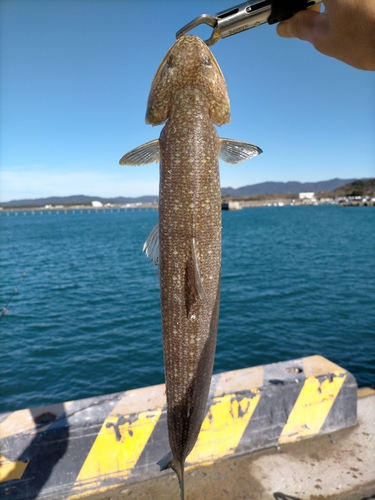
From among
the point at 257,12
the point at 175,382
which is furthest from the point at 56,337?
the point at 257,12

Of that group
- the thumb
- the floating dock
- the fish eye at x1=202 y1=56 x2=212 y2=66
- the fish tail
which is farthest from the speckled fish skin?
the floating dock

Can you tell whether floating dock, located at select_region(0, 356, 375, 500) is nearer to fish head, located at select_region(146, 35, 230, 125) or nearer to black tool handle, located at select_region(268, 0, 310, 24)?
fish head, located at select_region(146, 35, 230, 125)

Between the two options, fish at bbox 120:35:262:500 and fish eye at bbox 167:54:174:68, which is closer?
fish at bbox 120:35:262:500

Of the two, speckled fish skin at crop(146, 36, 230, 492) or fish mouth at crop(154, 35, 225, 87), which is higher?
fish mouth at crop(154, 35, 225, 87)

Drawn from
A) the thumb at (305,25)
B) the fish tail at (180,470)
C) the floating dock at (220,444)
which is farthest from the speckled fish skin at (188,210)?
the floating dock at (220,444)

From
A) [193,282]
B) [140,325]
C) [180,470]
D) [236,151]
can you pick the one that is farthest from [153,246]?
[140,325]

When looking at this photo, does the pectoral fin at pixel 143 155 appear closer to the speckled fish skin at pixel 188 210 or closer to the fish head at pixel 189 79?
the speckled fish skin at pixel 188 210

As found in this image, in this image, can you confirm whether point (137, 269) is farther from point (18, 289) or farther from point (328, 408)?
point (328, 408)

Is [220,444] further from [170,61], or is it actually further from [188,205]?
[170,61]
